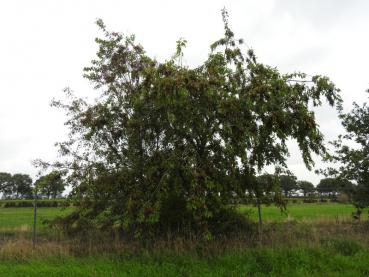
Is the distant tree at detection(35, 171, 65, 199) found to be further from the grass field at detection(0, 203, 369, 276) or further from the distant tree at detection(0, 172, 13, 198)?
the distant tree at detection(0, 172, 13, 198)

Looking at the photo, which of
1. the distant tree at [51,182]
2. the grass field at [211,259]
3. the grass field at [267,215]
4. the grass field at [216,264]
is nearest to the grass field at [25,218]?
the grass field at [267,215]

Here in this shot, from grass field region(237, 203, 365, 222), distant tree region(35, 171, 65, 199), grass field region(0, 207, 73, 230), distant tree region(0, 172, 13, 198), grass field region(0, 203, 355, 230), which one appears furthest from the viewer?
distant tree region(0, 172, 13, 198)

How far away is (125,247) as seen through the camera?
11.0 metres

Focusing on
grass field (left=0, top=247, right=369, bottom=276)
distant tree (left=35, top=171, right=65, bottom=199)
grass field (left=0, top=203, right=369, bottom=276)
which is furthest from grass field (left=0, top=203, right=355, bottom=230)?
grass field (left=0, top=247, right=369, bottom=276)

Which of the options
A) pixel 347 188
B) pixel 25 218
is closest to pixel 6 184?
pixel 25 218

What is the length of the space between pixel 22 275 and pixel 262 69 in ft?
26.7

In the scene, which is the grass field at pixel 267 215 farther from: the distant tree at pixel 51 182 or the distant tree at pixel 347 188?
the distant tree at pixel 347 188

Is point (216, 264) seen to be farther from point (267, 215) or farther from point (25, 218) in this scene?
point (25, 218)

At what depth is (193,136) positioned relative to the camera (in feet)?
35.3

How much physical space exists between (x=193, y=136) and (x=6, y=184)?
149m

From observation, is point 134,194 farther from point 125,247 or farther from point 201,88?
point 201,88

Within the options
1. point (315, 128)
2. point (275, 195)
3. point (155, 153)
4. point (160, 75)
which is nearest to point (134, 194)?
point (155, 153)

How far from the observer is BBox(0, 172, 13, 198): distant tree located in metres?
140

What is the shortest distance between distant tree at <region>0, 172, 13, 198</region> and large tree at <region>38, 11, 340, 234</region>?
140206 mm
